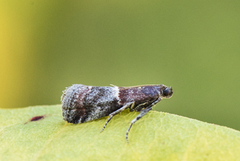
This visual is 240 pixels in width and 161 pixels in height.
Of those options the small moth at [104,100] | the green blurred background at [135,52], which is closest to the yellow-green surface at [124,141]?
Answer: the small moth at [104,100]

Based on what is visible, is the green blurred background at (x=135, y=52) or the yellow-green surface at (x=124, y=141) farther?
the green blurred background at (x=135, y=52)

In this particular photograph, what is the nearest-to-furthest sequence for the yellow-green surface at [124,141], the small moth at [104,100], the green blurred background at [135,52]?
the yellow-green surface at [124,141] < the small moth at [104,100] < the green blurred background at [135,52]

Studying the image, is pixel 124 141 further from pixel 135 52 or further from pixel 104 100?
pixel 135 52

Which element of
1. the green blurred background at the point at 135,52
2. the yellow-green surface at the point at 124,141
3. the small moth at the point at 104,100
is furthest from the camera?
the green blurred background at the point at 135,52

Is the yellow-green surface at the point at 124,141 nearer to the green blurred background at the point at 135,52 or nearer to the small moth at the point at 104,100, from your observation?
the small moth at the point at 104,100

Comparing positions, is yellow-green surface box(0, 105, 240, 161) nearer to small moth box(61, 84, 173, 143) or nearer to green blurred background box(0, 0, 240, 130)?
small moth box(61, 84, 173, 143)
